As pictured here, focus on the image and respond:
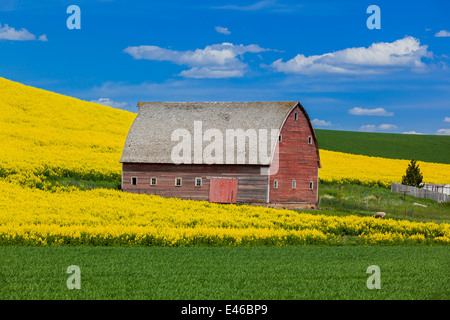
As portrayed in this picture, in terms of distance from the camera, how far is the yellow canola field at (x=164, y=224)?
20.2 metres

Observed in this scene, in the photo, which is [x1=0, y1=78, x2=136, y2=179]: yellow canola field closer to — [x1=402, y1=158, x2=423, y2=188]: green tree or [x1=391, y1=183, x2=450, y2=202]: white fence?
[x1=391, y1=183, x2=450, y2=202]: white fence

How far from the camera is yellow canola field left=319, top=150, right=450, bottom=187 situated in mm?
49844

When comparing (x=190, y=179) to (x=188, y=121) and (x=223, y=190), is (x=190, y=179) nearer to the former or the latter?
(x=223, y=190)

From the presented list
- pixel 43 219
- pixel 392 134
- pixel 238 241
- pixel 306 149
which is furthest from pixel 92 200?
pixel 392 134

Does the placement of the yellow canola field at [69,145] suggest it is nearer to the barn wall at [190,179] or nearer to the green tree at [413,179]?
the green tree at [413,179]

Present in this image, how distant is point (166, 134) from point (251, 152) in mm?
6528

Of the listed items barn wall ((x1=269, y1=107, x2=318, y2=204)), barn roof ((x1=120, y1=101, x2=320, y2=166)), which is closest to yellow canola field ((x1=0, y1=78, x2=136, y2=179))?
barn roof ((x1=120, y1=101, x2=320, y2=166))

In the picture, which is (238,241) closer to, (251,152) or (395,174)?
(251,152)

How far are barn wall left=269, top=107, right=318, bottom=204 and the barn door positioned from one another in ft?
8.60

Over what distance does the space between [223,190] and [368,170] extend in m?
25.5

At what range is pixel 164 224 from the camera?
24766 millimetres

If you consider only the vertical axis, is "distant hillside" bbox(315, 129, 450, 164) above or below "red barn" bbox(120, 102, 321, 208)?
above

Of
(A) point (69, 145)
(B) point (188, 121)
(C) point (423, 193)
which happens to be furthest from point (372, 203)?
(A) point (69, 145)
